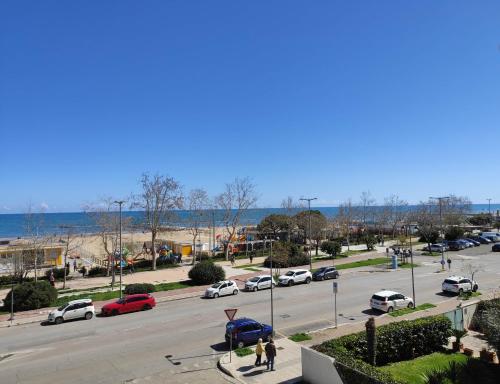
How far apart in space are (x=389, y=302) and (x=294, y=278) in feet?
40.0

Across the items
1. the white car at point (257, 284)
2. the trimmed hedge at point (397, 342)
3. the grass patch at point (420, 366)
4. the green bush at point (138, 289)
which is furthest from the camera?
the white car at point (257, 284)

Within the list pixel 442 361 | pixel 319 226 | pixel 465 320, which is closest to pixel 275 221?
pixel 319 226

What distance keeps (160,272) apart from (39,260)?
45.1 ft

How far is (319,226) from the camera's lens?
64.3 meters

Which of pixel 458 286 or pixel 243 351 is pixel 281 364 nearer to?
pixel 243 351

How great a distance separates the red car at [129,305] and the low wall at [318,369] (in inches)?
659

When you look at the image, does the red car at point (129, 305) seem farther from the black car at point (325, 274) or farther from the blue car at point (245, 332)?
the black car at point (325, 274)

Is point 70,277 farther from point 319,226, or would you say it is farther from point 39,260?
point 319,226

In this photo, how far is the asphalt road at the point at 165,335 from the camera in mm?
17734

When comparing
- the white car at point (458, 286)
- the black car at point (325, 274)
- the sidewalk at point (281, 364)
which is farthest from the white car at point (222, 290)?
the white car at point (458, 286)

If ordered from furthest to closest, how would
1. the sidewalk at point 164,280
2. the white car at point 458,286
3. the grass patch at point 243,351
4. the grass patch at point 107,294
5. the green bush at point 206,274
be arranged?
the green bush at point 206,274 → the grass patch at point 107,294 → the white car at point 458,286 → the sidewalk at point 164,280 → the grass patch at point 243,351

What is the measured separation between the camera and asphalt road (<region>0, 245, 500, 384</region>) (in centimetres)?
1773

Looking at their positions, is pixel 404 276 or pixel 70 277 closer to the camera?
pixel 404 276

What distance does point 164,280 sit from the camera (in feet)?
139
